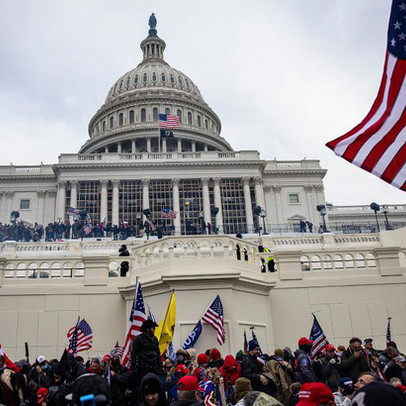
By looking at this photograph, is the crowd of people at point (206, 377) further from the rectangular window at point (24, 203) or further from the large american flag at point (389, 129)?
the rectangular window at point (24, 203)

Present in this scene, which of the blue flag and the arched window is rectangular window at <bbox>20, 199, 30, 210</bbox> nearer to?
the arched window

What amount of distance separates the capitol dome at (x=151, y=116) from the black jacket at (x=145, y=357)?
67.2 meters

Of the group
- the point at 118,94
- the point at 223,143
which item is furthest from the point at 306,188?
the point at 118,94

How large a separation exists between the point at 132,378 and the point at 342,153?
13.7 ft

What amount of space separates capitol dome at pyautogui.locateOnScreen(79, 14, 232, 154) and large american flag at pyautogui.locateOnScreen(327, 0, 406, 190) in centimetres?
6864

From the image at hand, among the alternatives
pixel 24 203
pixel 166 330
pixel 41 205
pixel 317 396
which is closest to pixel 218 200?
pixel 41 205

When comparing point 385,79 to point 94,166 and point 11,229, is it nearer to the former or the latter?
point 11,229

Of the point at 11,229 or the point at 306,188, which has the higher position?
the point at 306,188

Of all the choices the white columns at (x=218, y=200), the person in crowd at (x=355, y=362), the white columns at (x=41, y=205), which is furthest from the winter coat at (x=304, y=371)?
the white columns at (x=41, y=205)

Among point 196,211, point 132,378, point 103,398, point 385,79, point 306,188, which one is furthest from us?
point 306,188

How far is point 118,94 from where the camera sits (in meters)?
89.8

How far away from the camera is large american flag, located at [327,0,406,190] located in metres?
5.73

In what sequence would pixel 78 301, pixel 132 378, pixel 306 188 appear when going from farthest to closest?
pixel 306 188
pixel 78 301
pixel 132 378

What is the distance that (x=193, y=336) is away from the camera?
12.9 m
